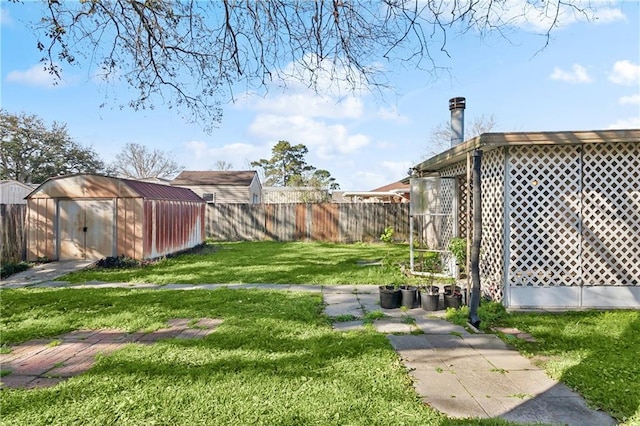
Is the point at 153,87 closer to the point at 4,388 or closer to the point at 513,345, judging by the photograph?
the point at 4,388

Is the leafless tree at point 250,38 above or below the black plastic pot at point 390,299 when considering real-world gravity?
above

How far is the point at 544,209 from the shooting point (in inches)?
203

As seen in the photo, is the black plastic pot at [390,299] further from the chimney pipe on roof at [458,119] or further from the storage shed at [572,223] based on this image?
the chimney pipe on roof at [458,119]

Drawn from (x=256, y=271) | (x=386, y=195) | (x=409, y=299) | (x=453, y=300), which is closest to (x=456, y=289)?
(x=453, y=300)

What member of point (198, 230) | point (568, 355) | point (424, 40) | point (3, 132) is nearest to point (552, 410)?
point (568, 355)

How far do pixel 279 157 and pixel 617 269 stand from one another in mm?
33699

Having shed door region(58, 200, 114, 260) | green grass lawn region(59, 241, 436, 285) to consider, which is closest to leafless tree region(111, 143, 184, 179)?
shed door region(58, 200, 114, 260)

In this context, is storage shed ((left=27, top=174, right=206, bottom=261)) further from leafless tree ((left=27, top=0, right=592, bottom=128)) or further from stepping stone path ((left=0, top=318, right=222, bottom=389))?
leafless tree ((left=27, top=0, right=592, bottom=128))

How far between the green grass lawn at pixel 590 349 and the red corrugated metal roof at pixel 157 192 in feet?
27.6

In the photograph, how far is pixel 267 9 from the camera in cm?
336

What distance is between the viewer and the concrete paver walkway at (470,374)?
98.0 inches

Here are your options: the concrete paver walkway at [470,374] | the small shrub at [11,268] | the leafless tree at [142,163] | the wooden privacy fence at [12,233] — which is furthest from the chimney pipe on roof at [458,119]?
the leafless tree at [142,163]

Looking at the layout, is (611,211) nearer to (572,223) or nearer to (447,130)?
(572,223)

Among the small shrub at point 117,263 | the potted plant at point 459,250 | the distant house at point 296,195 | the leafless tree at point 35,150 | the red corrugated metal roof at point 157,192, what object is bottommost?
the small shrub at point 117,263
